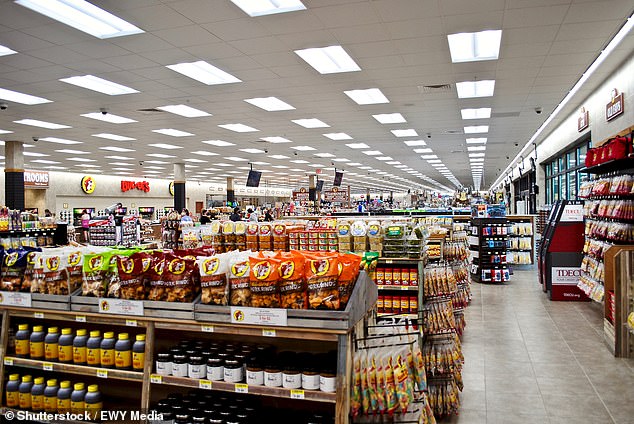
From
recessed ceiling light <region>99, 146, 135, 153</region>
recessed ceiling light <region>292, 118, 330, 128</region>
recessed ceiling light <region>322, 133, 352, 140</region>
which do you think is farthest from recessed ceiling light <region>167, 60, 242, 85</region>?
recessed ceiling light <region>99, 146, 135, 153</region>

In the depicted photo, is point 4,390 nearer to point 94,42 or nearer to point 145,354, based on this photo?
point 145,354

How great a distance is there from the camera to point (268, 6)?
5.07 m

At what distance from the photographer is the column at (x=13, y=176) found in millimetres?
13688

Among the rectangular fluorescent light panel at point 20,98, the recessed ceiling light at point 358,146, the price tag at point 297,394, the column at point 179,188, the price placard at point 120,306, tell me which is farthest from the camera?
the column at point 179,188

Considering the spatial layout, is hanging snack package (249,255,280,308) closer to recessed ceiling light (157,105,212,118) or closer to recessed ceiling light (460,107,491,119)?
recessed ceiling light (157,105,212,118)

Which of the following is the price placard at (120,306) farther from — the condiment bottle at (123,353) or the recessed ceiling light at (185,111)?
the recessed ceiling light at (185,111)

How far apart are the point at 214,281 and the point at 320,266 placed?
0.58 metres

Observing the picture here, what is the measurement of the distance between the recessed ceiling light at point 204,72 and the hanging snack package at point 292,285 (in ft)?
17.6

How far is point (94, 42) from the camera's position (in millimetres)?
6008

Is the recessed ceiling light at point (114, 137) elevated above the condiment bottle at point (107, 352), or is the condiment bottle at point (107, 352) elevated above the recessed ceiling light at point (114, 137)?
the recessed ceiling light at point (114, 137)

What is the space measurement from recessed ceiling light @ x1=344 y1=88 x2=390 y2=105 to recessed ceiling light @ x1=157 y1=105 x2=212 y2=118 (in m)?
3.39

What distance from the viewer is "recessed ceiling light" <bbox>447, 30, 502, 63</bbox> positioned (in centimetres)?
607

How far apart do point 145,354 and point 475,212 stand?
37.0 feet

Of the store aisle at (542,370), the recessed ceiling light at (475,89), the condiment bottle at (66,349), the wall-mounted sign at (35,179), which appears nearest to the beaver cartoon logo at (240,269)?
the condiment bottle at (66,349)
